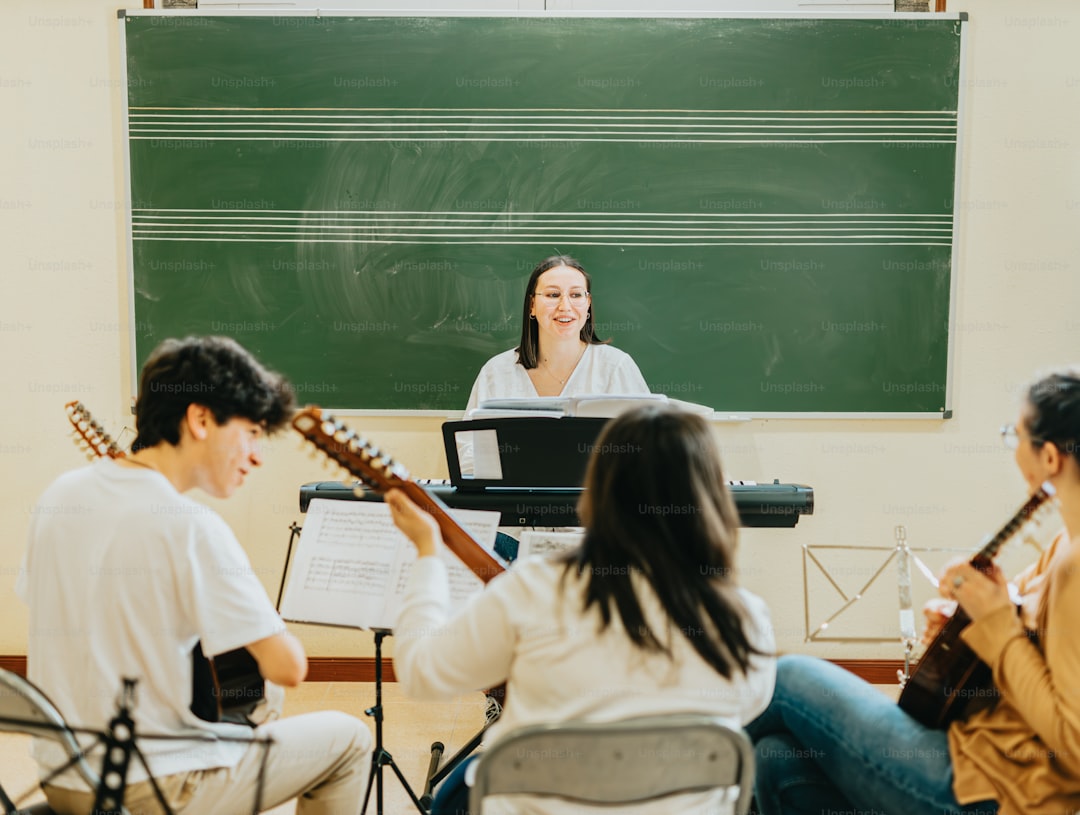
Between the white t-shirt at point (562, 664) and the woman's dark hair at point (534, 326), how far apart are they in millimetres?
1897

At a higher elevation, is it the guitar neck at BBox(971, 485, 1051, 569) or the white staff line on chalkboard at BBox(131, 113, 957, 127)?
the white staff line on chalkboard at BBox(131, 113, 957, 127)

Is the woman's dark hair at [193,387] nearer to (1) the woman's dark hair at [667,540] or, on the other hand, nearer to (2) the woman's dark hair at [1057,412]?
(1) the woman's dark hair at [667,540]

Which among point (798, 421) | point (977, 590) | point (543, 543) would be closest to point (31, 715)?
point (543, 543)

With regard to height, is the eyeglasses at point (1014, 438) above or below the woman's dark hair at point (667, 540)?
above

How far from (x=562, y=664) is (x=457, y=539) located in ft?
1.82

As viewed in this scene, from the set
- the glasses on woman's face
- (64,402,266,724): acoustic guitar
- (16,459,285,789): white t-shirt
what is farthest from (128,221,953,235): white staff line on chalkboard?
(16,459,285,789): white t-shirt

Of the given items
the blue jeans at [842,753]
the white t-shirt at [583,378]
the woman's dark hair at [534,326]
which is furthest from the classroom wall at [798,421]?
the blue jeans at [842,753]

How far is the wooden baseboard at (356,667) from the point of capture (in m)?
3.54

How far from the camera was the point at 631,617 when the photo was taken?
4.17ft

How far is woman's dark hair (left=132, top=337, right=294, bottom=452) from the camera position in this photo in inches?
62.1

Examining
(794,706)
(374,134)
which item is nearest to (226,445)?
(794,706)

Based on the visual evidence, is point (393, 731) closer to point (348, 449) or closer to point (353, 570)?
point (353, 570)

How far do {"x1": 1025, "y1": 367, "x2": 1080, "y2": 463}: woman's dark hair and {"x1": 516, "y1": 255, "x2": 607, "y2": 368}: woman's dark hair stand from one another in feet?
5.88

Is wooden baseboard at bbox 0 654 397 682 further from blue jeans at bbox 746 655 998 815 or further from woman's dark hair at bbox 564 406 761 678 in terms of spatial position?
woman's dark hair at bbox 564 406 761 678
